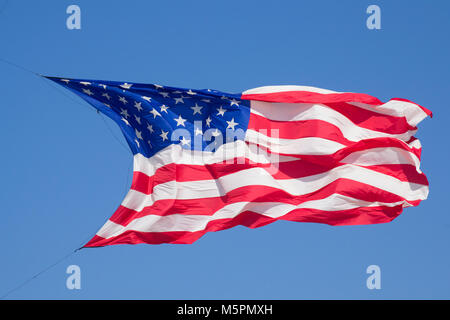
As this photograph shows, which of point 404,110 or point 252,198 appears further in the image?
point 404,110

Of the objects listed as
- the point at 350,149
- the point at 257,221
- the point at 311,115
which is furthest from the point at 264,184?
the point at 350,149

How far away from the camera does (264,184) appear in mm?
37906

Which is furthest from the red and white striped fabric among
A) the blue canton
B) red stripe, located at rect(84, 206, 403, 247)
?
the blue canton

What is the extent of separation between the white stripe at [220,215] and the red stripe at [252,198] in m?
0.11

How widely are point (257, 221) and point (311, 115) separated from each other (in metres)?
3.66

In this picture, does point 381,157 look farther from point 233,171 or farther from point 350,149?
point 233,171

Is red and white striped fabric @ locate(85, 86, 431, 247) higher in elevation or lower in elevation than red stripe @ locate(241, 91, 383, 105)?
lower

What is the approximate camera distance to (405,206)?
3844cm

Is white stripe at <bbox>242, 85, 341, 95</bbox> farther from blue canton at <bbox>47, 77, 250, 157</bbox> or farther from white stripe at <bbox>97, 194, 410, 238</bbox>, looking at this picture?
white stripe at <bbox>97, 194, 410, 238</bbox>

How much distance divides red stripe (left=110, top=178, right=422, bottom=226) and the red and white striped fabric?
0.03 m

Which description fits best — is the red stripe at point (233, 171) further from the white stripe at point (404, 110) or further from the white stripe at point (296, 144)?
the white stripe at point (404, 110)

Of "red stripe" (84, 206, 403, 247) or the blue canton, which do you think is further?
the blue canton

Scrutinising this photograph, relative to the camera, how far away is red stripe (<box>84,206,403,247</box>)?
1463 inches

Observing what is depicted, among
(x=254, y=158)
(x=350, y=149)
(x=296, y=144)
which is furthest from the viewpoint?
(x=296, y=144)
